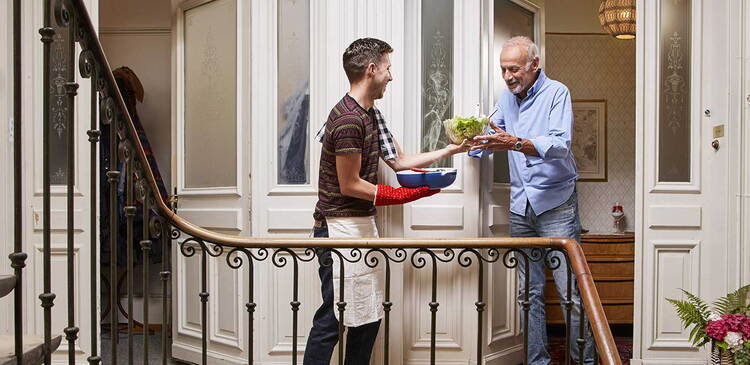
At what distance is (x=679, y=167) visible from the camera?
134 inches

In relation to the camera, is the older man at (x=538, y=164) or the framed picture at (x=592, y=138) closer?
the older man at (x=538, y=164)

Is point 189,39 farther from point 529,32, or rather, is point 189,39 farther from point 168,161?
point 529,32

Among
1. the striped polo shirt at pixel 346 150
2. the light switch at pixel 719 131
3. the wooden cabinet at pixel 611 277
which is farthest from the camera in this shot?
the wooden cabinet at pixel 611 277

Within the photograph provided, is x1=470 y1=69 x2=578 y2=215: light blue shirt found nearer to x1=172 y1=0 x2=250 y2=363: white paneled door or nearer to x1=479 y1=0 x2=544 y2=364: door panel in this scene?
x1=479 y1=0 x2=544 y2=364: door panel

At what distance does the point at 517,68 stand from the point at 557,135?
13.7 inches

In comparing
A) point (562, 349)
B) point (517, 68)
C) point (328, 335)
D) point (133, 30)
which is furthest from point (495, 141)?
point (133, 30)

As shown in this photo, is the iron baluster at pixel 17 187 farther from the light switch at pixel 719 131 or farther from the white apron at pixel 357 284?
the light switch at pixel 719 131

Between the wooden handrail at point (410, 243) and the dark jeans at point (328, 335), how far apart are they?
0.35 metres

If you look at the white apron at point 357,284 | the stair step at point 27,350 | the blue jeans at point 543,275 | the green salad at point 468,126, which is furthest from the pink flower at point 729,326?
the stair step at point 27,350

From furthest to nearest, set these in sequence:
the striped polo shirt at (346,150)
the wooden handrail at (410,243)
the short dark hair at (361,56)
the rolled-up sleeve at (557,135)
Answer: the rolled-up sleeve at (557,135) < the short dark hair at (361,56) < the striped polo shirt at (346,150) < the wooden handrail at (410,243)

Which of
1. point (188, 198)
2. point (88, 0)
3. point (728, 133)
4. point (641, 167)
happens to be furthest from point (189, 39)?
point (728, 133)

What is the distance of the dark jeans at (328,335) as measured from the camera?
8.75ft

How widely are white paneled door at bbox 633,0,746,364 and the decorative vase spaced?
0.46 meters

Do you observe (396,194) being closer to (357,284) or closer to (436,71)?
(357,284)
